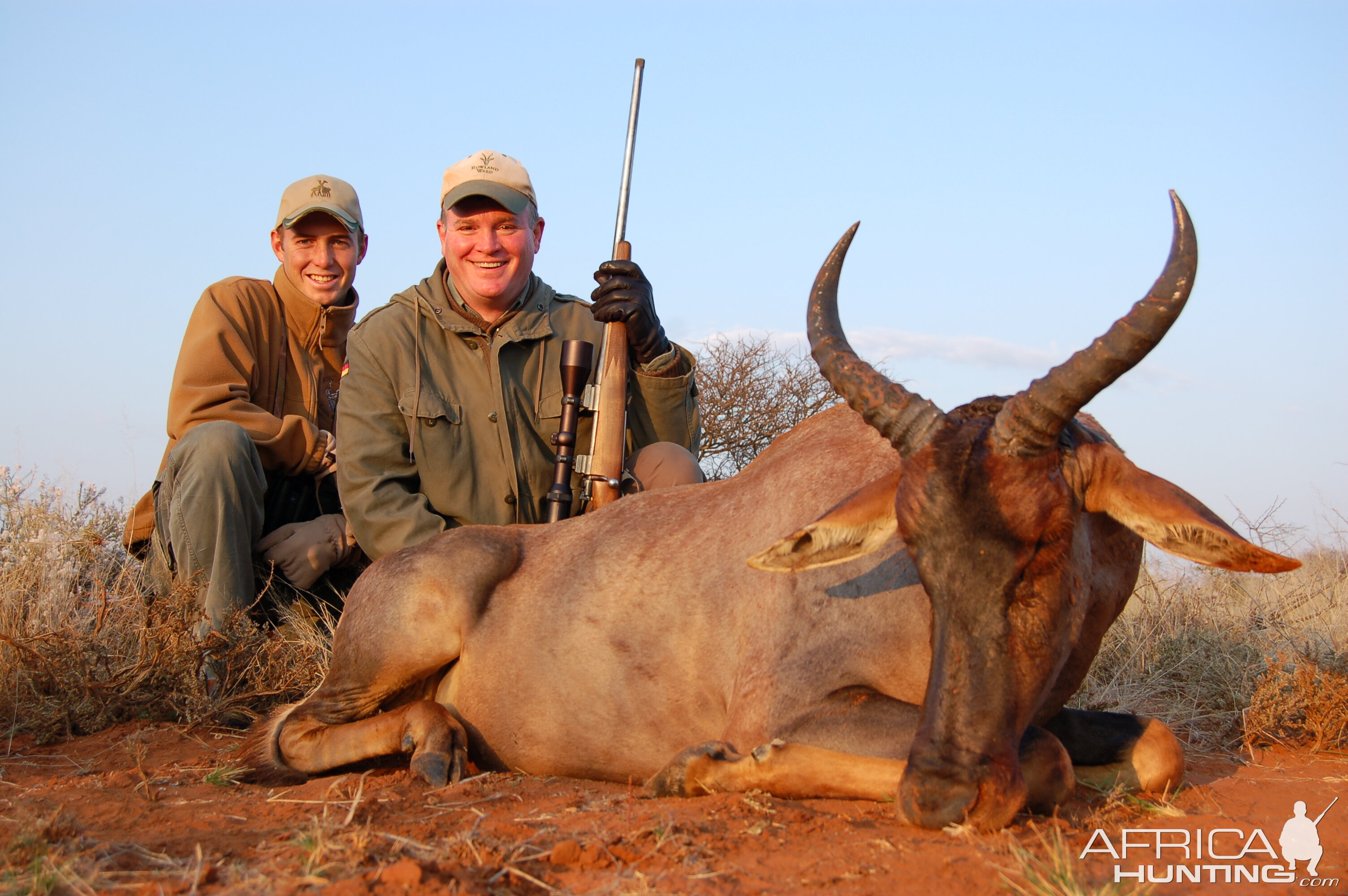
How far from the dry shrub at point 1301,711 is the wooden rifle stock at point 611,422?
3.71 meters

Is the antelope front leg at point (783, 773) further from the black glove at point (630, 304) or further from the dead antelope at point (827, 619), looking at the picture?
the black glove at point (630, 304)

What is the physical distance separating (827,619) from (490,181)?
421 cm

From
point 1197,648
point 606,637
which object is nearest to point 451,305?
point 606,637

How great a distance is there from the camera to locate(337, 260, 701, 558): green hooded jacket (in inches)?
273

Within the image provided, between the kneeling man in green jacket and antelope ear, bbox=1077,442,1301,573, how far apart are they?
11.3ft

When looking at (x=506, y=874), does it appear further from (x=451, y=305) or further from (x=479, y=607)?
(x=451, y=305)

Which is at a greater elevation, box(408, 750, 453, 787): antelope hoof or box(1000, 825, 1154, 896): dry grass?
box(1000, 825, 1154, 896): dry grass

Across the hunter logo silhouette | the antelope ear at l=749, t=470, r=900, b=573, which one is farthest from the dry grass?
the antelope ear at l=749, t=470, r=900, b=573

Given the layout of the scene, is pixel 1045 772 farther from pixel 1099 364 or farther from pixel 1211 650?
pixel 1211 650

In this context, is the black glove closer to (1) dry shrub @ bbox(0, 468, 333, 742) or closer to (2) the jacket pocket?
(2) the jacket pocket

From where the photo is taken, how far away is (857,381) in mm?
4305

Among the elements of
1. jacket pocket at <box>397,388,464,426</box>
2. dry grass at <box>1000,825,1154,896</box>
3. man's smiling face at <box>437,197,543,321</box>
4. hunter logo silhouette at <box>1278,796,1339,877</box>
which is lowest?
hunter logo silhouette at <box>1278,796,1339,877</box>

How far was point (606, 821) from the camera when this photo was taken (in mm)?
3750

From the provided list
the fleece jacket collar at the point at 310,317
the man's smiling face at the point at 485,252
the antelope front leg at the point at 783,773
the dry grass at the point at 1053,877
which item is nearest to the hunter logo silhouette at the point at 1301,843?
the dry grass at the point at 1053,877
